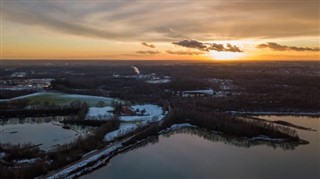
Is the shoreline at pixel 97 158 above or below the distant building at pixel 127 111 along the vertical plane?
below

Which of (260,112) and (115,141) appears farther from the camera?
(260,112)

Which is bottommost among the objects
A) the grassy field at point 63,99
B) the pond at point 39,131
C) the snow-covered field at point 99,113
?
the pond at point 39,131

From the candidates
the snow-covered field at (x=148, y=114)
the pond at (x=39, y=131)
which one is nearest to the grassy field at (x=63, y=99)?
the snow-covered field at (x=148, y=114)

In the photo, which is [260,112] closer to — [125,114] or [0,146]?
[125,114]

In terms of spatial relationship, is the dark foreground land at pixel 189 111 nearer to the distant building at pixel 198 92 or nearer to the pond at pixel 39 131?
the distant building at pixel 198 92

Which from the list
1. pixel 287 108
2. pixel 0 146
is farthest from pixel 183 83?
pixel 0 146

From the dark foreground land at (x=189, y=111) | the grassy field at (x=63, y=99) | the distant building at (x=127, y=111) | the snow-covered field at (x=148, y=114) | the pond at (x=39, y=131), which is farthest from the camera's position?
the grassy field at (x=63, y=99)
